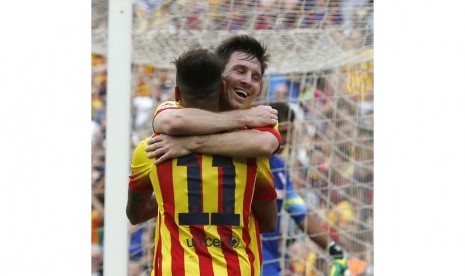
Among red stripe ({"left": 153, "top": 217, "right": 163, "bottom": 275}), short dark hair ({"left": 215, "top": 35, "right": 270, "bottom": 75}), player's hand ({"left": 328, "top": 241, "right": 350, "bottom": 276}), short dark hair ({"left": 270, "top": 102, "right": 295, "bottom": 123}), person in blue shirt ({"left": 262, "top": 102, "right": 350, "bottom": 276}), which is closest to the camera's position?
red stripe ({"left": 153, "top": 217, "right": 163, "bottom": 275})

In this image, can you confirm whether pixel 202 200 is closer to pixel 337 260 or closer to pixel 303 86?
pixel 337 260

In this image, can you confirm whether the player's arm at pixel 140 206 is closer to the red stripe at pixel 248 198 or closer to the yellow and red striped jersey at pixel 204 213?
the yellow and red striped jersey at pixel 204 213

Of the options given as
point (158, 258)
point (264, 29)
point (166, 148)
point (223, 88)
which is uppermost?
point (264, 29)

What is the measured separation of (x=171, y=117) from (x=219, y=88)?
194 mm

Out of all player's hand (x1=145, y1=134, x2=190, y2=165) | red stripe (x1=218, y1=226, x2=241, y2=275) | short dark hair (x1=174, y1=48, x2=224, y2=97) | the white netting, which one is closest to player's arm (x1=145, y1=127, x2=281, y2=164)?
player's hand (x1=145, y1=134, x2=190, y2=165)

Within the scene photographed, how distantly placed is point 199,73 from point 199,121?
16 cm

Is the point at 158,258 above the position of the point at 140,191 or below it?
below

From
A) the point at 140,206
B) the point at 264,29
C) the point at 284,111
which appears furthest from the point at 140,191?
the point at 284,111

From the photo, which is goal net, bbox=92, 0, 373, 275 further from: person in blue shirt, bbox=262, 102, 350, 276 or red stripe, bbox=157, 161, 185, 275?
red stripe, bbox=157, 161, 185, 275

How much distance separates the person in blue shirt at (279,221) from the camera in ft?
16.9

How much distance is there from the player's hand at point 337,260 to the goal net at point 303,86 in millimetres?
164

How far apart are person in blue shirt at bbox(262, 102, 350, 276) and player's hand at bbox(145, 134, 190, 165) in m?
2.30

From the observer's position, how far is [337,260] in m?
6.16

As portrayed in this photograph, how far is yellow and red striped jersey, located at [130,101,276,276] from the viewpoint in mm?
2695
